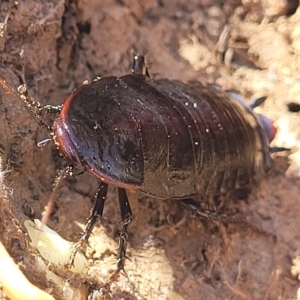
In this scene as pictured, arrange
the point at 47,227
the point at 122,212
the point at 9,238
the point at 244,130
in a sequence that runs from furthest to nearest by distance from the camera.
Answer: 1. the point at 244,130
2. the point at 122,212
3. the point at 47,227
4. the point at 9,238

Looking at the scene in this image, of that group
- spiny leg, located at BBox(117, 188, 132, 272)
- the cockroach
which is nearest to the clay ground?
spiny leg, located at BBox(117, 188, 132, 272)

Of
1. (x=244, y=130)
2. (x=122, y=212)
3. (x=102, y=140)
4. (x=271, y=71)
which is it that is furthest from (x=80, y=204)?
(x=271, y=71)

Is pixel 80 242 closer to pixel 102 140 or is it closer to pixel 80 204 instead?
pixel 80 204

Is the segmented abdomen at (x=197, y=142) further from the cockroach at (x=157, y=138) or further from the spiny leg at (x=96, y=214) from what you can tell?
the spiny leg at (x=96, y=214)

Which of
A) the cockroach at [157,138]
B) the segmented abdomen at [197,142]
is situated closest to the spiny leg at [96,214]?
the cockroach at [157,138]

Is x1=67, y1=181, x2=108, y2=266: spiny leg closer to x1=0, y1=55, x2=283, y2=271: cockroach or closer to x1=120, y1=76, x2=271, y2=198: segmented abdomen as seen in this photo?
x1=0, y1=55, x2=283, y2=271: cockroach

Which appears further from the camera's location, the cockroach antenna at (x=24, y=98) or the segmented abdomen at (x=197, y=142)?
the segmented abdomen at (x=197, y=142)
